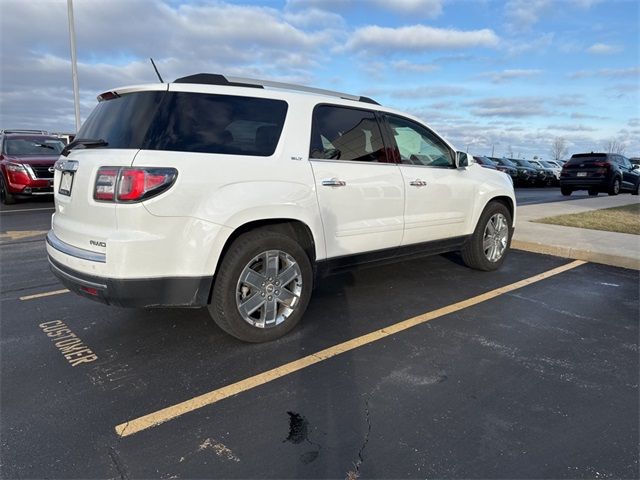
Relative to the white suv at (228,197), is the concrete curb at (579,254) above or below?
below

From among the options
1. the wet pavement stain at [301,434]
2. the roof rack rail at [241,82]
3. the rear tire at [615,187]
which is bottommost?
the wet pavement stain at [301,434]

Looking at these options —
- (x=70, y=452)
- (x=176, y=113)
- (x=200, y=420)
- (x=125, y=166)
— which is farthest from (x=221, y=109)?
(x=70, y=452)

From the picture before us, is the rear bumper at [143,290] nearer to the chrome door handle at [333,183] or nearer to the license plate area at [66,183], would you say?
the license plate area at [66,183]

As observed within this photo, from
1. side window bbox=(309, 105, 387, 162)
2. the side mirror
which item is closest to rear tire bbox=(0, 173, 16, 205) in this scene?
side window bbox=(309, 105, 387, 162)

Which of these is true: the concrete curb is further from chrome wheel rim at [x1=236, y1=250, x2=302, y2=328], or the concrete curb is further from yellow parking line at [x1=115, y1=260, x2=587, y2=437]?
chrome wheel rim at [x1=236, y1=250, x2=302, y2=328]

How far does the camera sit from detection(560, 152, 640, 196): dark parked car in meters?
18.8

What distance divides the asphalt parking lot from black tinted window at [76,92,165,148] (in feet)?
5.19

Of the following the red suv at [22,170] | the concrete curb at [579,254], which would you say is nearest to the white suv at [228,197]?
the concrete curb at [579,254]

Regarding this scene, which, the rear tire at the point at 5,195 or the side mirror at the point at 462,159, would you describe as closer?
the side mirror at the point at 462,159

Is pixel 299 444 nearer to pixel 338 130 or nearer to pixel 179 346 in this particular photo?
pixel 179 346

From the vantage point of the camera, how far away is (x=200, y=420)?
2.71 metres

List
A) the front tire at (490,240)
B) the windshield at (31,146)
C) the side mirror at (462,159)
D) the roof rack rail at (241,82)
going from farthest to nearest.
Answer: the windshield at (31,146) → the front tire at (490,240) → the side mirror at (462,159) → the roof rack rail at (241,82)

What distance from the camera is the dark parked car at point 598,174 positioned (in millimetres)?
18828

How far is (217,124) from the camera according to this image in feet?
11.2
